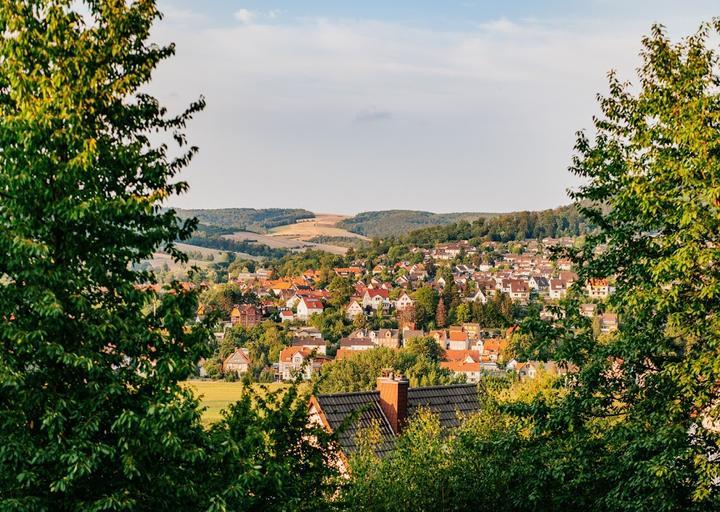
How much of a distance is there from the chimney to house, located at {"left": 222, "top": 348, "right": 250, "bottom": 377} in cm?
6616

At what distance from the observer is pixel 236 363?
99.6 metres

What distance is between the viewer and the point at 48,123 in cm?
876

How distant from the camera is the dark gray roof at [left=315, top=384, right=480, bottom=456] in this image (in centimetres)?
2483

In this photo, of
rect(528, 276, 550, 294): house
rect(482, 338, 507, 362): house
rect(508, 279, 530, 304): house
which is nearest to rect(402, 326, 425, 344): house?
rect(482, 338, 507, 362): house

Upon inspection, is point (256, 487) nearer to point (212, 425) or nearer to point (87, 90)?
point (212, 425)

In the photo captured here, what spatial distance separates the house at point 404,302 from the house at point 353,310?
23.5 feet

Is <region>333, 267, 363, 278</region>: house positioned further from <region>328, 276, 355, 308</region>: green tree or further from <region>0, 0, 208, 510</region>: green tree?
<region>0, 0, 208, 510</region>: green tree

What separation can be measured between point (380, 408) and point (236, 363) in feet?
242

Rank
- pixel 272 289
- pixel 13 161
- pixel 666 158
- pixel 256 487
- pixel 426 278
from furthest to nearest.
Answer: pixel 426 278
pixel 272 289
pixel 666 158
pixel 256 487
pixel 13 161

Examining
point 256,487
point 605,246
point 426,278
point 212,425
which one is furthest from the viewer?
point 426,278

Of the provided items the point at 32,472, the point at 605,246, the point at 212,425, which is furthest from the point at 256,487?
the point at 605,246

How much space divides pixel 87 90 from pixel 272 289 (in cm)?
16393

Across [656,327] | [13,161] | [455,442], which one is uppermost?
[13,161]

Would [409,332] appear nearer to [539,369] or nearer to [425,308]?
[425,308]
